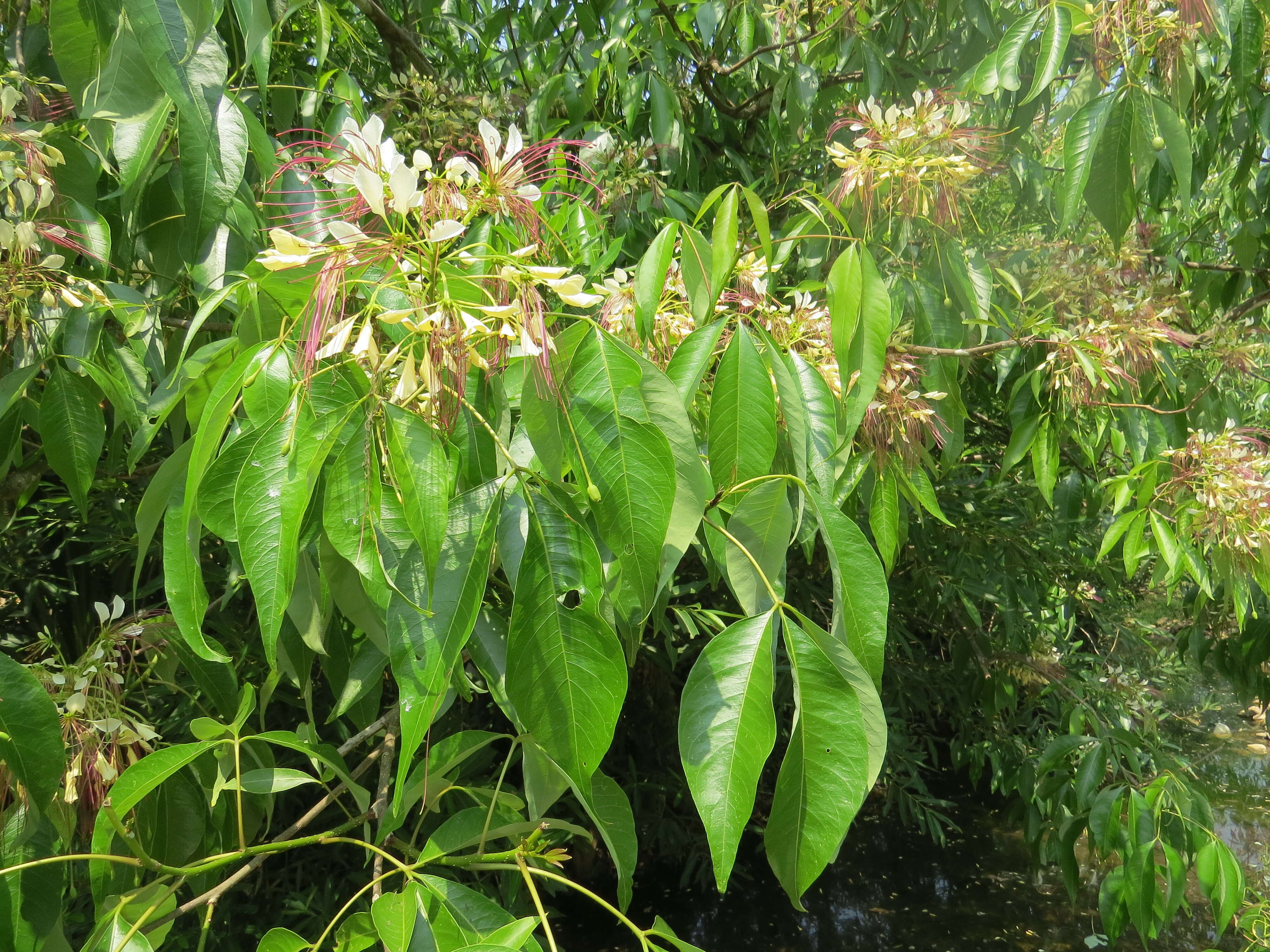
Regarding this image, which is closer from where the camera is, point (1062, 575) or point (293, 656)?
point (293, 656)

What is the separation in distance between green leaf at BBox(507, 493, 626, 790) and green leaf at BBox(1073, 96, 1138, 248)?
81 cm

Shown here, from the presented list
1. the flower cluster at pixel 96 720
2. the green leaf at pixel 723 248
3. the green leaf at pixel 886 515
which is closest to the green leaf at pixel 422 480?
the green leaf at pixel 723 248

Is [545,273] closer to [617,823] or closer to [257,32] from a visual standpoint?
[257,32]

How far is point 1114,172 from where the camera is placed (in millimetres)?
1019

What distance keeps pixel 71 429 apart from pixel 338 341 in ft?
2.11

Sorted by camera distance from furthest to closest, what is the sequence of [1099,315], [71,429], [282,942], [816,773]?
1. [1099,315]
2. [71,429]
3. [282,942]
4. [816,773]

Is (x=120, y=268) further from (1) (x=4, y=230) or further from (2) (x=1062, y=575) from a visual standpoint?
(2) (x=1062, y=575)

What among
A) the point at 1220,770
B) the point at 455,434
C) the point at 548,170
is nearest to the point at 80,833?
the point at 455,434

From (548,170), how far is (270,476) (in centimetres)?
52

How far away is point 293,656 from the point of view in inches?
29.4

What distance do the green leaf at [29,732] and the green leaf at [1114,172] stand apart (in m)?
1.10

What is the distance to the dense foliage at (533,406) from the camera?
509 millimetres

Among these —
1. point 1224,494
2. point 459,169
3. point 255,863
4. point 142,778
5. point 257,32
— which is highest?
point 257,32

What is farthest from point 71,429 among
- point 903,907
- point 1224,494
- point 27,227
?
point 903,907
